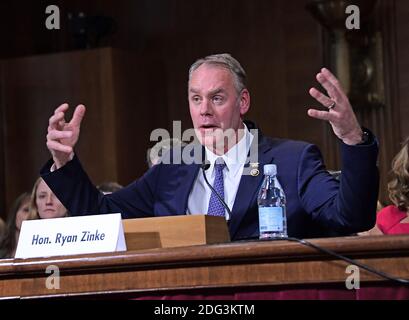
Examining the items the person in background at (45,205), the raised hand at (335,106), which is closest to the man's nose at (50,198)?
the person in background at (45,205)

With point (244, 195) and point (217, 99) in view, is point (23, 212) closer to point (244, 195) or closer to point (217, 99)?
point (217, 99)

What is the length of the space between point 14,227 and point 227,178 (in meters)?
2.39

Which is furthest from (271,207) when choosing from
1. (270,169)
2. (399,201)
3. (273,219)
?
(399,201)

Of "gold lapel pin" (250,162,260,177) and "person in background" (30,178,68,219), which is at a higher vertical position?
"gold lapel pin" (250,162,260,177)

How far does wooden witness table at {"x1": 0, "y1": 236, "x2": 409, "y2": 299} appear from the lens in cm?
253

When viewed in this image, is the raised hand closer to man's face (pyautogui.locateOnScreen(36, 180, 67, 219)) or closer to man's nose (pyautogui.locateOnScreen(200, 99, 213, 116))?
man's nose (pyautogui.locateOnScreen(200, 99, 213, 116))

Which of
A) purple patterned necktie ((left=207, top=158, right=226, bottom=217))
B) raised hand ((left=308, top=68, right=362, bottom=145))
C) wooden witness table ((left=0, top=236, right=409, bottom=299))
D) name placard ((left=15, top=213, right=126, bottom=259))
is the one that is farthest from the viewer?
purple patterned necktie ((left=207, top=158, right=226, bottom=217))

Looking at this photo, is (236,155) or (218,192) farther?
(236,155)

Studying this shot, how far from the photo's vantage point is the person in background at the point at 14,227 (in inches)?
222

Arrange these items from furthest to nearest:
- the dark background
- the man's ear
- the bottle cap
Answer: the dark background, the man's ear, the bottle cap

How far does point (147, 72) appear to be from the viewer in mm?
7242

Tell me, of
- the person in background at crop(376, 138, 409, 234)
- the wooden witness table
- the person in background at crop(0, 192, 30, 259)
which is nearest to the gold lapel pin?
the wooden witness table

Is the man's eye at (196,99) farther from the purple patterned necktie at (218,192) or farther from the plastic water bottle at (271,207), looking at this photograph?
the plastic water bottle at (271,207)

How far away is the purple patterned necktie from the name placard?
23.0 inches
